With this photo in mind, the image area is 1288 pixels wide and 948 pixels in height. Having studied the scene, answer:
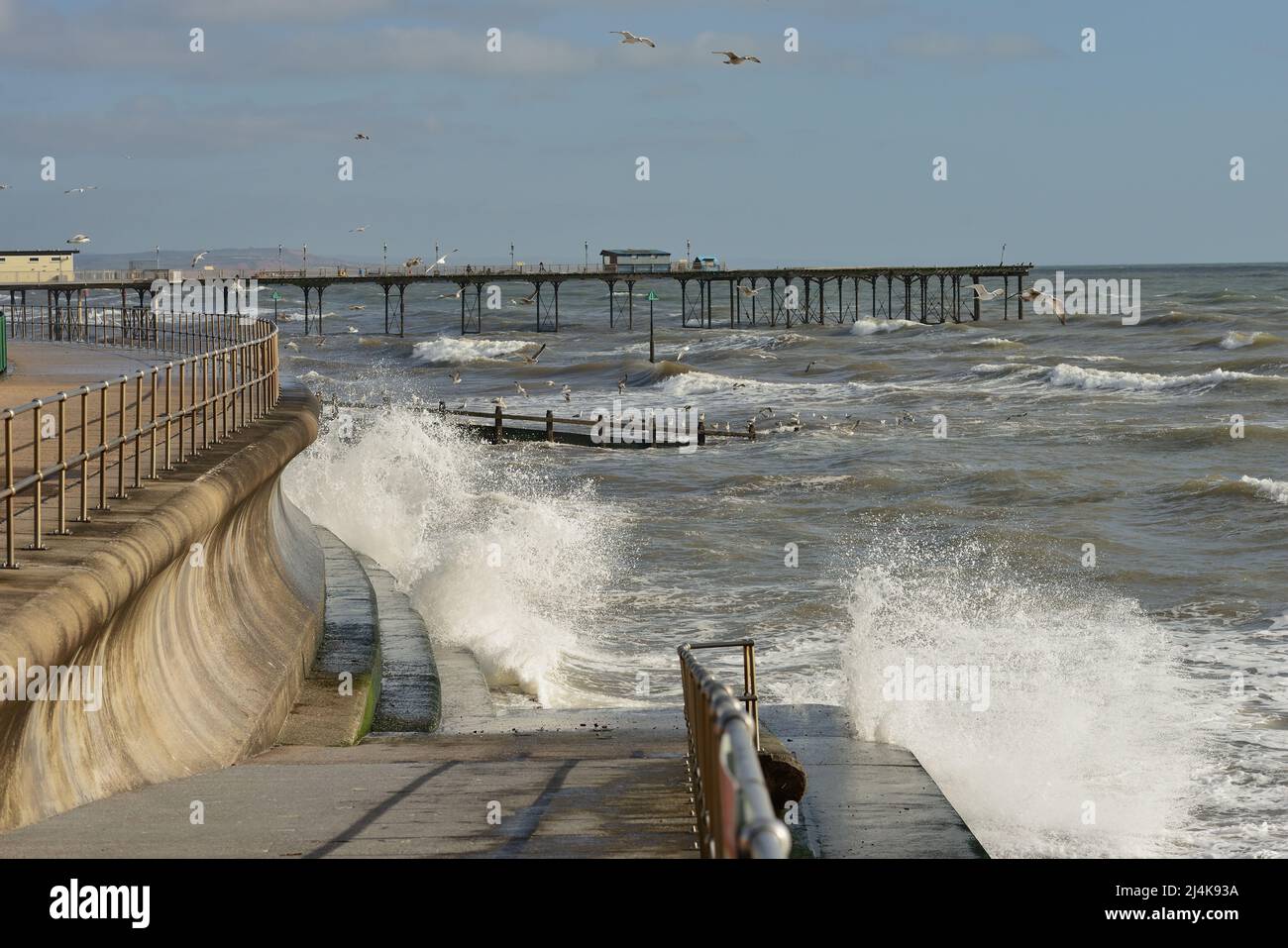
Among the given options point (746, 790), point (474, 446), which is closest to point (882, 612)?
point (746, 790)

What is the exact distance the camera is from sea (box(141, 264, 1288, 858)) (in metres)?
13.1

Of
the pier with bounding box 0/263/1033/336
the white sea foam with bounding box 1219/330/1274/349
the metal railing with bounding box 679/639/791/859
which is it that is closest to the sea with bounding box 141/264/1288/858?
the metal railing with bounding box 679/639/791/859

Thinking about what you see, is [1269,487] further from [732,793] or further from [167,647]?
[732,793]

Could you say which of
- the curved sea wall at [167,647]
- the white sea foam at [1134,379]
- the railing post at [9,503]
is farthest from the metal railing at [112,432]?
the white sea foam at [1134,379]

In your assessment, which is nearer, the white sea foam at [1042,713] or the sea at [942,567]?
the white sea foam at [1042,713]

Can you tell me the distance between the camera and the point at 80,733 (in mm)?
7359

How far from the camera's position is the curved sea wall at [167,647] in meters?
6.71

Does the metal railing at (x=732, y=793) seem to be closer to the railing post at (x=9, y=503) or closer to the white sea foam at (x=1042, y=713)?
the railing post at (x=9, y=503)

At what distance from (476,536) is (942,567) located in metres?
7.14

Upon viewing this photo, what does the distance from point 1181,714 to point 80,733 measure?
1076 centimetres

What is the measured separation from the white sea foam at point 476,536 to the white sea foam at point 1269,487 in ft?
40.2

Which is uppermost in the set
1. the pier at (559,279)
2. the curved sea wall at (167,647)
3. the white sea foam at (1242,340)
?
the pier at (559,279)

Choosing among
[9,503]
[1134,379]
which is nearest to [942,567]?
[9,503]

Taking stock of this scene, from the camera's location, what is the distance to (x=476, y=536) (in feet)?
76.7
